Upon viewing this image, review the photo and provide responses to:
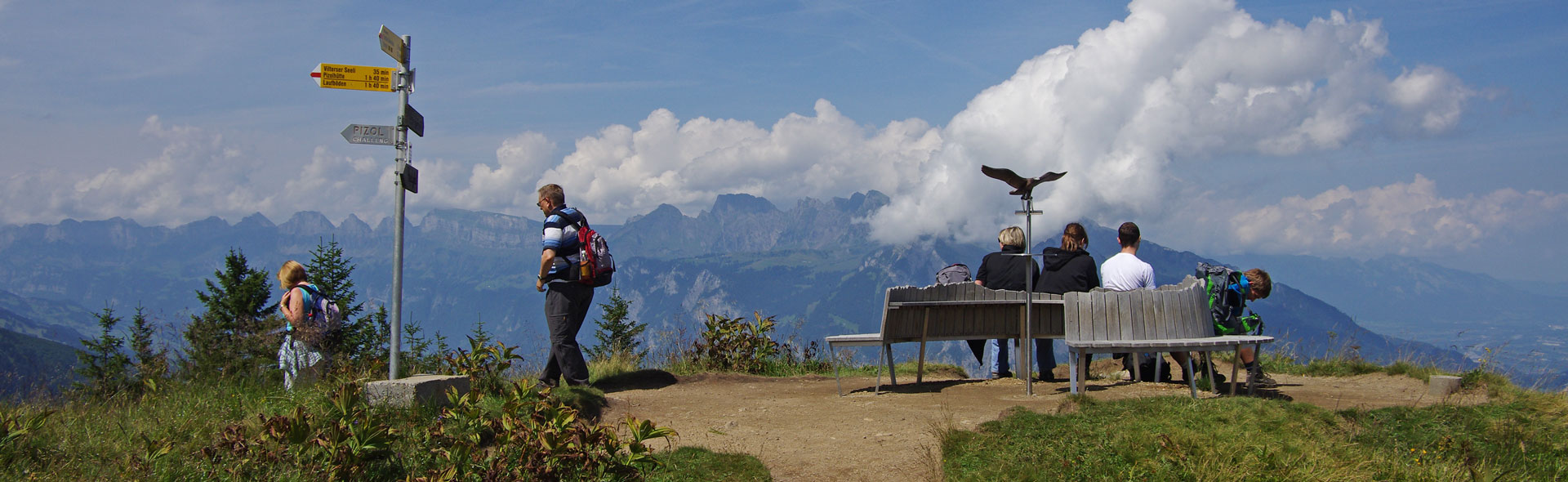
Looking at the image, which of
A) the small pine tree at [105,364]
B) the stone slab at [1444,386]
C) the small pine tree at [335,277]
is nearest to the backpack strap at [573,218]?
the small pine tree at [105,364]

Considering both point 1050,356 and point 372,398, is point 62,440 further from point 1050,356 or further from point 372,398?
point 1050,356

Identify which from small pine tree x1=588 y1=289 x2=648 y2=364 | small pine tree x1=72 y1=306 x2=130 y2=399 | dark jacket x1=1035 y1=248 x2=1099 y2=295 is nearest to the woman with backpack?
dark jacket x1=1035 y1=248 x2=1099 y2=295

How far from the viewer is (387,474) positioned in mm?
5168

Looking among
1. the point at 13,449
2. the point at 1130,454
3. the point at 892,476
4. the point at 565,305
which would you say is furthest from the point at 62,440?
the point at 1130,454

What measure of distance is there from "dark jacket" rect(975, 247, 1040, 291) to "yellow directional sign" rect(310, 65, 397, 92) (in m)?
5.47

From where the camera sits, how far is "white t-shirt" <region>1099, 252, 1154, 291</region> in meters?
8.70

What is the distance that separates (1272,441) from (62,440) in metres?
6.66

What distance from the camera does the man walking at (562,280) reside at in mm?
8148

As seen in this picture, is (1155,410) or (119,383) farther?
(119,383)

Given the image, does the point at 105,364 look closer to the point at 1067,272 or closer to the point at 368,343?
the point at 368,343

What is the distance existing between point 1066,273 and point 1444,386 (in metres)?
3.28

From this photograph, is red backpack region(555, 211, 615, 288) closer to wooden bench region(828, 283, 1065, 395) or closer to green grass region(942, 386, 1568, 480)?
wooden bench region(828, 283, 1065, 395)

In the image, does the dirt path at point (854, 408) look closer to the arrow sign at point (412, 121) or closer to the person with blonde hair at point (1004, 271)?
the person with blonde hair at point (1004, 271)

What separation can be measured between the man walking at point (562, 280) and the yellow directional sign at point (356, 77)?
65.4 inches
